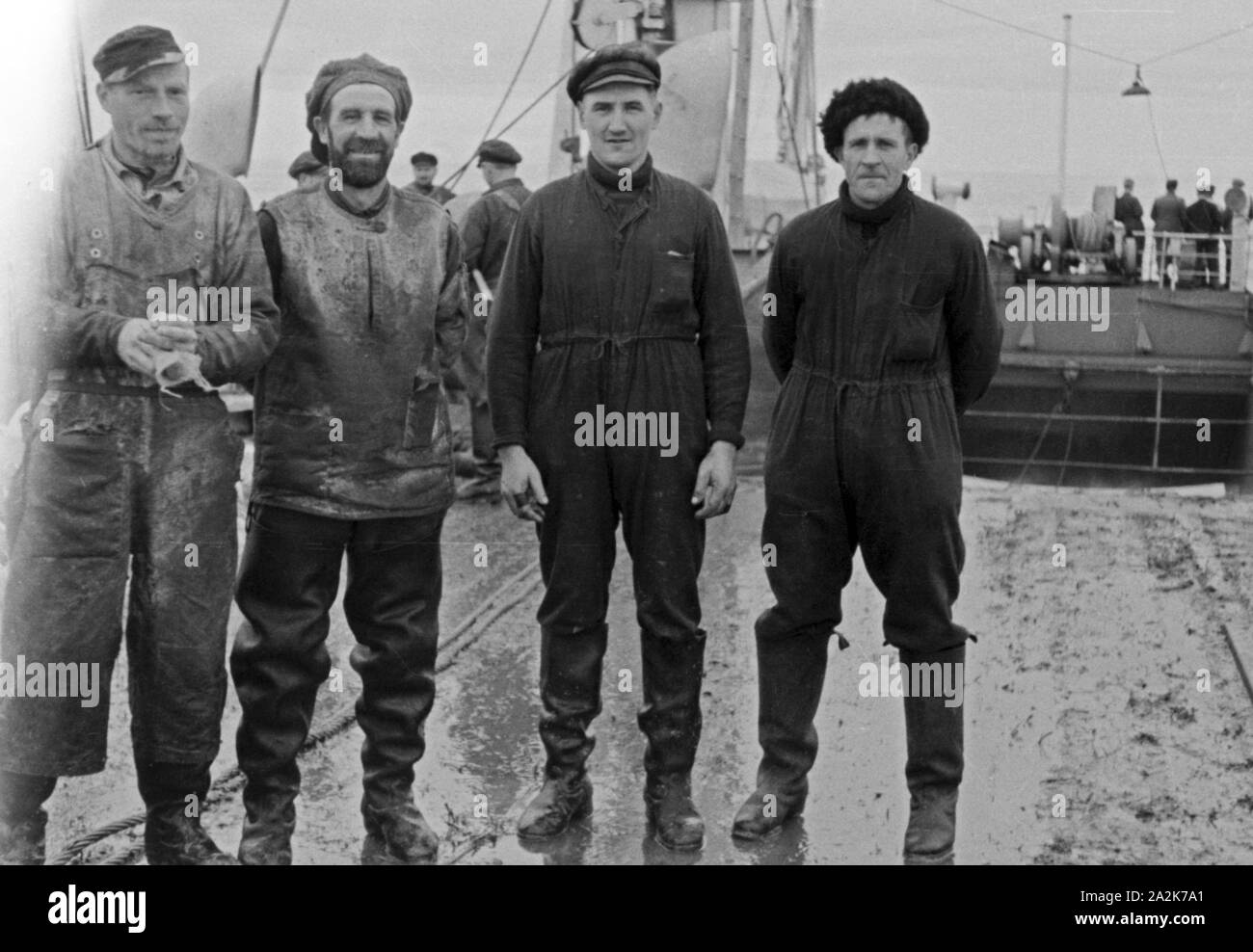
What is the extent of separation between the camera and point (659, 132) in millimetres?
8070

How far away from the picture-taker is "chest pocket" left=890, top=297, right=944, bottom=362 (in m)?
3.98

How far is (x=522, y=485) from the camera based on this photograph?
4.07 metres

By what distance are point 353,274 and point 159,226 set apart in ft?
1.48

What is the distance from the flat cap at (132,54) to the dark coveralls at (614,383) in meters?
0.93

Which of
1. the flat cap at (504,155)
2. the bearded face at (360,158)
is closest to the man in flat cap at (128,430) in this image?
the bearded face at (360,158)

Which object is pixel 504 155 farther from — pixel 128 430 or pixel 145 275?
pixel 128 430

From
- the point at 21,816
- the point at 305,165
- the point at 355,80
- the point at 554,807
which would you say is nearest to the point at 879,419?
the point at 554,807

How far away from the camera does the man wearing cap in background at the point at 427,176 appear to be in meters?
5.97

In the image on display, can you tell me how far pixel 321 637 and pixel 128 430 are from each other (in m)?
0.67

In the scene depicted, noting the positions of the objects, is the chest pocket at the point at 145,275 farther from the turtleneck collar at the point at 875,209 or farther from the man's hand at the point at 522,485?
the turtleneck collar at the point at 875,209

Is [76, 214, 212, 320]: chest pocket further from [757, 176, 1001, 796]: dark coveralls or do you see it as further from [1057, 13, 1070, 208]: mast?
[1057, 13, 1070, 208]: mast

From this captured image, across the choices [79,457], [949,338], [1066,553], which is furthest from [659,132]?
[79,457]
